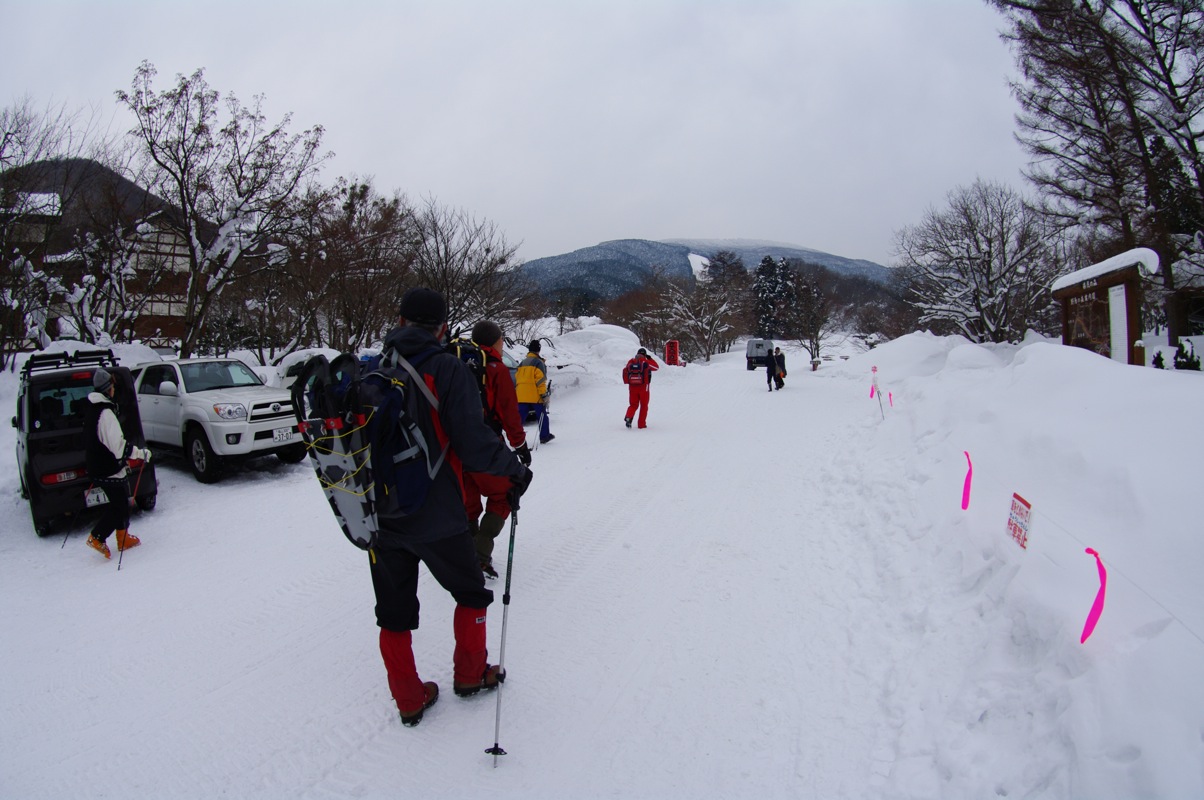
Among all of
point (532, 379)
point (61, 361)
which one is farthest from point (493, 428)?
point (61, 361)

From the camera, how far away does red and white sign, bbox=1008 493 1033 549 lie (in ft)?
12.1

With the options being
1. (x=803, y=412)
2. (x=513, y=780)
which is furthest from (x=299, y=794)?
(x=803, y=412)

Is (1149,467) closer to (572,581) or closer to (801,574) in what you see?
(801,574)

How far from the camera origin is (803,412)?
14125 millimetres

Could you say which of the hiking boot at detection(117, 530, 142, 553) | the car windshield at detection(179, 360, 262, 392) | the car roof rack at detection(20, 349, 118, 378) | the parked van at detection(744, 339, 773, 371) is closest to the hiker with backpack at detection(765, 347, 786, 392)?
the parked van at detection(744, 339, 773, 371)

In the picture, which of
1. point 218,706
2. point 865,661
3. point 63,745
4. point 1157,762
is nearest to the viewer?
point 1157,762

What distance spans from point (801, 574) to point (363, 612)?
350 centimetres

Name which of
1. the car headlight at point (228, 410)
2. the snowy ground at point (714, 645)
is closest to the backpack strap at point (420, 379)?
the snowy ground at point (714, 645)

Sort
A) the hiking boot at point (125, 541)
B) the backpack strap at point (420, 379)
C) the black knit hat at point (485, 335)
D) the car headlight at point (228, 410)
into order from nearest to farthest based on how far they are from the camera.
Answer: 1. the backpack strap at point (420, 379)
2. the black knit hat at point (485, 335)
3. the hiking boot at point (125, 541)
4. the car headlight at point (228, 410)

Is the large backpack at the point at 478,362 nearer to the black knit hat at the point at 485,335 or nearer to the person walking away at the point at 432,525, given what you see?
the black knit hat at the point at 485,335

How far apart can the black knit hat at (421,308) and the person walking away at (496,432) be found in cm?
158

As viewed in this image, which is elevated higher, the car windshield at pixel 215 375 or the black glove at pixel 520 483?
the car windshield at pixel 215 375

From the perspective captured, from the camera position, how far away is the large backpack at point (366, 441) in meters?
2.73

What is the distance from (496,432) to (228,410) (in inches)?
221
